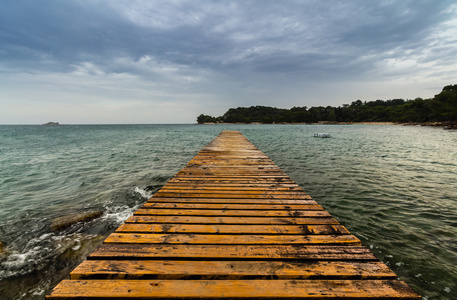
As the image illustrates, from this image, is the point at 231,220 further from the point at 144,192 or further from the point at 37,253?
the point at 144,192

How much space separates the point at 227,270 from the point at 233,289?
0.21m

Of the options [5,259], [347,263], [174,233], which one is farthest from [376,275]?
[5,259]

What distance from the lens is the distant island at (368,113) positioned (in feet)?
207

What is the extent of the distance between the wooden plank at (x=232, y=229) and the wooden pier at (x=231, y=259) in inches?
0.5

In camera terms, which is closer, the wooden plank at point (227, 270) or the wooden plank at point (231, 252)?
the wooden plank at point (227, 270)

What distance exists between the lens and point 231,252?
6.95ft

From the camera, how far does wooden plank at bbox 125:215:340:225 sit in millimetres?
2791

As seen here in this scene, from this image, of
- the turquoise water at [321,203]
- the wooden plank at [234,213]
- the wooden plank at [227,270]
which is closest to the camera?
the wooden plank at [227,270]

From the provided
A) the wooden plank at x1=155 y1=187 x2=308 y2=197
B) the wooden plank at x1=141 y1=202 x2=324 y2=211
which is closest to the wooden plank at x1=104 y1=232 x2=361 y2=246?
the wooden plank at x1=141 y1=202 x2=324 y2=211

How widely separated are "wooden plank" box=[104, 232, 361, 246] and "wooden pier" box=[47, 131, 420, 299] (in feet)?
0.04

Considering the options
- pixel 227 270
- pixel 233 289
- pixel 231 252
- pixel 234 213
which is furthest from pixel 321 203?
pixel 233 289

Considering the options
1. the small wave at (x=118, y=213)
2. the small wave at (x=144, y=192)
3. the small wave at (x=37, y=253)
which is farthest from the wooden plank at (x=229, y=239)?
the small wave at (x=144, y=192)

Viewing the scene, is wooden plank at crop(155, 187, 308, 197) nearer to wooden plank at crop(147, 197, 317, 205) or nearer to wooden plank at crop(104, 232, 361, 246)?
wooden plank at crop(147, 197, 317, 205)

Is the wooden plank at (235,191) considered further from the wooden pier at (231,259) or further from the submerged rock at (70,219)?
the submerged rock at (70,219)
